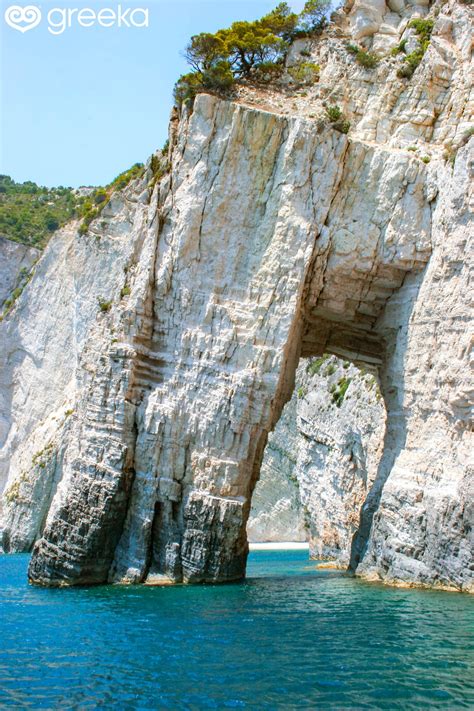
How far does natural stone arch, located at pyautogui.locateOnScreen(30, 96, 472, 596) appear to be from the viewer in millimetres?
23359

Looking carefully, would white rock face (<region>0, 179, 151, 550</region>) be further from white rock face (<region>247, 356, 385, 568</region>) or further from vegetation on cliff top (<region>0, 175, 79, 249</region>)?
white rock face (<region>247, 356, 385, 568</region>)

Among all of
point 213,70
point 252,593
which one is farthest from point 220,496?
point 213,70

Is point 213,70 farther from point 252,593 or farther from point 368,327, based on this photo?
point 252,593

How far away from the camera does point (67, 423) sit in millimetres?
44906

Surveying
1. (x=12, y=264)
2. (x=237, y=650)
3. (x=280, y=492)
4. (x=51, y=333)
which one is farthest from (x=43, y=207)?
(x=237, y=650)

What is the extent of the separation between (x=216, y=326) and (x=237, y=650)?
12.9 meters

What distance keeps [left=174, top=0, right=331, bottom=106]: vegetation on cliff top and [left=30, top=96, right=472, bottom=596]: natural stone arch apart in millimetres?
2006

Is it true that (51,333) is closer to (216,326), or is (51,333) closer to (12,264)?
(12,264)

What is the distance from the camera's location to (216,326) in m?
24.5

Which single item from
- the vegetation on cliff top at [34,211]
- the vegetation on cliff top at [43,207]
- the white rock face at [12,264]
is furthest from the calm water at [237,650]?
the vegetation on cliff top at [34,211]

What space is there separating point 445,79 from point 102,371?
16.1m

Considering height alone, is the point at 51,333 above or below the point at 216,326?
above

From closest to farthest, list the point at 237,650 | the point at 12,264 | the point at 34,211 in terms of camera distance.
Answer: the point at 237,650
the point at 12,264
the point at 34,211

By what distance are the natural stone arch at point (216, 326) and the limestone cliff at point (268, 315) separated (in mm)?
65
